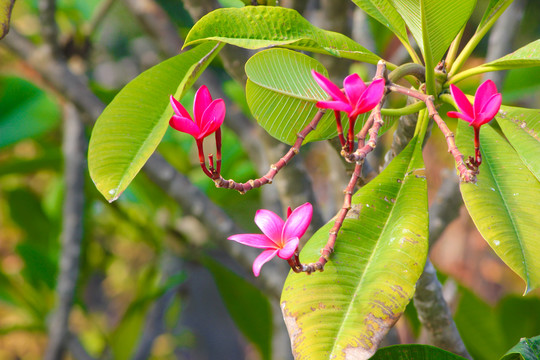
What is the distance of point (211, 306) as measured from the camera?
3115 millimetres

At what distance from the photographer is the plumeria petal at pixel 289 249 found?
0.36 meters

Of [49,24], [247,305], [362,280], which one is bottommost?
[247,305]

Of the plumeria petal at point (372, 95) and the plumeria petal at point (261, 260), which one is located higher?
the plumeria petal at point (372, 95)

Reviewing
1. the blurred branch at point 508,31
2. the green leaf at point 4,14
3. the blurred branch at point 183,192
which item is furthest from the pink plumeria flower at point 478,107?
the blurred branch at point 508,31

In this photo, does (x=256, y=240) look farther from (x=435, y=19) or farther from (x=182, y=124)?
(x=435, y=19)

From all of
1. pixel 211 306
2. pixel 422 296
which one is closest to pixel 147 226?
pixel 422 296

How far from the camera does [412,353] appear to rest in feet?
1.78

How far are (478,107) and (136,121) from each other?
0.32 metres

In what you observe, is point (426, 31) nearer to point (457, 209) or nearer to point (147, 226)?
point (457, 209)

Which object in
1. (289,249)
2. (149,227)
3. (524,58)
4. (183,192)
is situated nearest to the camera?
(289,249)

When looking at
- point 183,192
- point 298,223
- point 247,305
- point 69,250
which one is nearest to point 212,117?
point 298,223

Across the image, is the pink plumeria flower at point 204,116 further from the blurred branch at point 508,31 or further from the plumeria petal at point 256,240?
the blurred branch at point 508,31

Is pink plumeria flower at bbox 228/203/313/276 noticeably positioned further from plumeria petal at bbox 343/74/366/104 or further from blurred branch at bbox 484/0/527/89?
blurred branch at bbox 484/0/527/89

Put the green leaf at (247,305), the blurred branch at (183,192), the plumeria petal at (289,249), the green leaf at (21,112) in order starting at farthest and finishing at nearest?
the green leaf at (247,305) → the green leaf at (21,112) → the blurred branch at (183,192) → the plumeria petal at (289,249)
